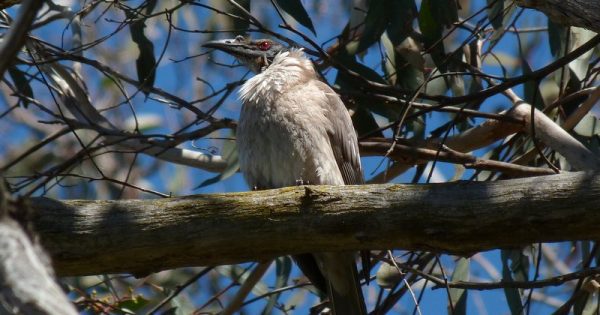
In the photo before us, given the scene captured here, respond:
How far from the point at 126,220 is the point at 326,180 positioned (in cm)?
158

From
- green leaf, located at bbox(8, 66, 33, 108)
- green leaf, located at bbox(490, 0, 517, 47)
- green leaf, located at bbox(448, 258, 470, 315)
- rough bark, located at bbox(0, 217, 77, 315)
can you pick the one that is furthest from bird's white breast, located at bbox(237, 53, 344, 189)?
rough bark, located at bbox(0, 217, 77, 315)

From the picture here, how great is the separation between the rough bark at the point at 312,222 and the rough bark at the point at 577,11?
546mm

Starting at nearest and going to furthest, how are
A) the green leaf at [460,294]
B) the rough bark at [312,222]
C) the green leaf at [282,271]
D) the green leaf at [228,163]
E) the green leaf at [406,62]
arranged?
the rough bark at [312,222] → the green leaf at [460,294] → the green leaf at [406,62] → the green leaf at [228,163] → the green leaf at [282,271]

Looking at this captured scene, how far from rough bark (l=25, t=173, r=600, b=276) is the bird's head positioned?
2454mm

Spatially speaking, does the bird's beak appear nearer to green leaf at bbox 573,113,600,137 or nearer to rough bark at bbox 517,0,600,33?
green leaf at bbox 573,113,600,137

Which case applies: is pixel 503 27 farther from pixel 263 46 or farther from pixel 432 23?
pixel 263 46

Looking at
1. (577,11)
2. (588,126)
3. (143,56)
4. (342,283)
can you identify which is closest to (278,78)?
(143,56)

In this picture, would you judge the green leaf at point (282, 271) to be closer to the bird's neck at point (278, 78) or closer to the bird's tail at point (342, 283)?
the bird's tail at point (342, 283)

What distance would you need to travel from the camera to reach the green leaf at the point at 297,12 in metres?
4.64

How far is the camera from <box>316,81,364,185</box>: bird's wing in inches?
187

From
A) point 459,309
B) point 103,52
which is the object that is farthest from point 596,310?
point 103,52

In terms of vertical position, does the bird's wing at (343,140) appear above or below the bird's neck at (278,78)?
below

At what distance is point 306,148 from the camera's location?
14.9ft

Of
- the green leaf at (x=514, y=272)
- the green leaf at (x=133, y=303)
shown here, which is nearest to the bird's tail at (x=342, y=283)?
the green leaf at (x=514, y=272)
